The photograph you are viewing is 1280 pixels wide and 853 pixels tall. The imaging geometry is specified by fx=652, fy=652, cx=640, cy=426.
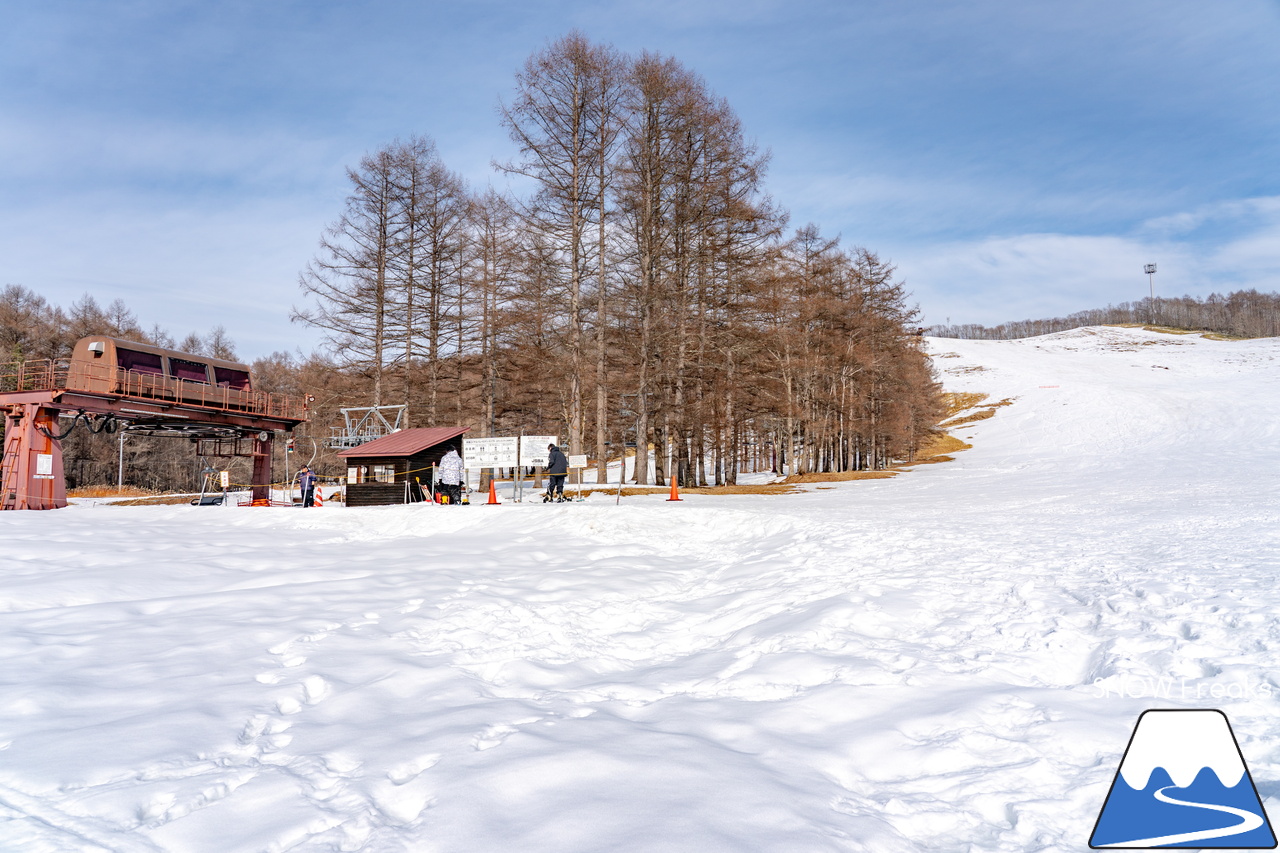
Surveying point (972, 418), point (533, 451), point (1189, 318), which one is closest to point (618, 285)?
point (533, 451)

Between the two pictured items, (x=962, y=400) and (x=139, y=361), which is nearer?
(x=139, y=361)

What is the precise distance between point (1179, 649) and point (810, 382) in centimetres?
2749

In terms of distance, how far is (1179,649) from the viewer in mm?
4648

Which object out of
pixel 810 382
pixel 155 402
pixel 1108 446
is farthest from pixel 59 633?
pixel 1108 446

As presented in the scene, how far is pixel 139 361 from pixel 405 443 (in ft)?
36.5

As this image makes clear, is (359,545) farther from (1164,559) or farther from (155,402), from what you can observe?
(155,402)

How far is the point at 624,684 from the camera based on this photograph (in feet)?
17.0

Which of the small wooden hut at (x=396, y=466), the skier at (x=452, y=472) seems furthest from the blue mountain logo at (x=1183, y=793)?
the small wooden hut at (x=396, y=466)

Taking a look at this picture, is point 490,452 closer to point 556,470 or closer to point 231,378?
point 556,470

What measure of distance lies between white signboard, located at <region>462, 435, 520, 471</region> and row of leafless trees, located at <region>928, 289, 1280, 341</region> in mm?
166328

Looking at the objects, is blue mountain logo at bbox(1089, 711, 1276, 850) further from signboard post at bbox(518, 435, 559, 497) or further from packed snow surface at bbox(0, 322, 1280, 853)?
signboard post at bbox(518, 435, 559, 497)

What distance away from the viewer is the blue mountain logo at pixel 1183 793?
254cm

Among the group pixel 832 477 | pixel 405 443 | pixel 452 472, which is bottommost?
pixel 832 477

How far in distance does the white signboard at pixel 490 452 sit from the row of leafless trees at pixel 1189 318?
166m
